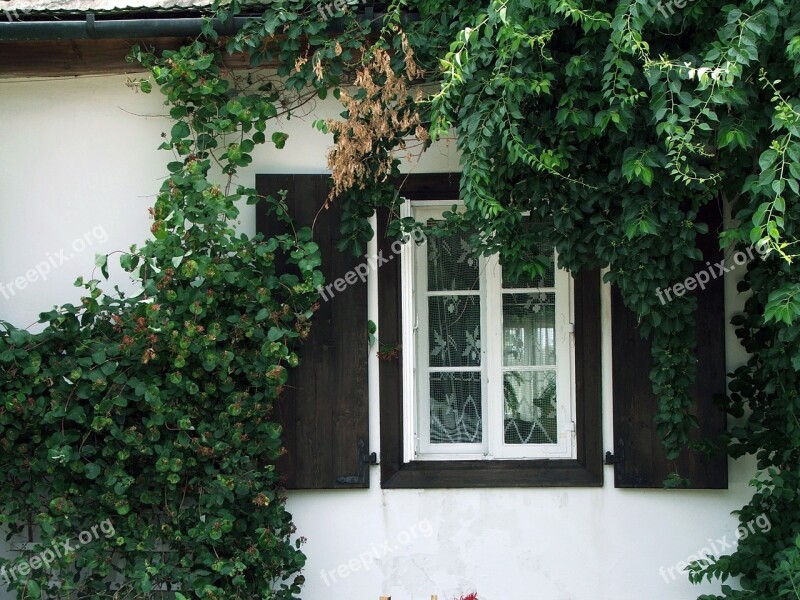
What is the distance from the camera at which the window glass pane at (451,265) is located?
17.8ft

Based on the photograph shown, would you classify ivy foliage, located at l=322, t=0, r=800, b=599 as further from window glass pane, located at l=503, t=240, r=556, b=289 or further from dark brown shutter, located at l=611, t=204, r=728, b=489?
window glass pane, located at l=503, t=240, r=556, b=289

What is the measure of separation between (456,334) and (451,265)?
1.27 feet

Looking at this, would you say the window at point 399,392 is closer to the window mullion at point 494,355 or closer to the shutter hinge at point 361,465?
the shutter hinge at point 361,465

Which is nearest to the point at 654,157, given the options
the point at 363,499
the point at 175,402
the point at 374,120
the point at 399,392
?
the point at 374,120

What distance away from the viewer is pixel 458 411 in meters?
5.43

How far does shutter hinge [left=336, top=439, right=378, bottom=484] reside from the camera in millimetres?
5184

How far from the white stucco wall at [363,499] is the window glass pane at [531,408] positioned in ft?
1.00

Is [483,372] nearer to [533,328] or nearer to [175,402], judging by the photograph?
[533,328]

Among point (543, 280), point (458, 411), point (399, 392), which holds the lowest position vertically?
point (458, 411)

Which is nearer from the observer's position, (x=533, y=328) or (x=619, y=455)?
(x=619, y=455)

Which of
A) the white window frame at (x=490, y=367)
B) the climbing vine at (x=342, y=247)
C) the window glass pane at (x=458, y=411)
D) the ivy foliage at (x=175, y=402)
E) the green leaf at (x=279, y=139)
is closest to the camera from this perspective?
the climbing vine at (x=342, y=247)

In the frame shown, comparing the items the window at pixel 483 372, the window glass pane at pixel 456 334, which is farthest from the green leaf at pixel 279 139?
the window glass pane at pixel 456 334

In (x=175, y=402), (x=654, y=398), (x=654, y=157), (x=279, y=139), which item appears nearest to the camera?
(x=654, y=157)

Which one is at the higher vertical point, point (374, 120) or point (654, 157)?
point (374, 120)
